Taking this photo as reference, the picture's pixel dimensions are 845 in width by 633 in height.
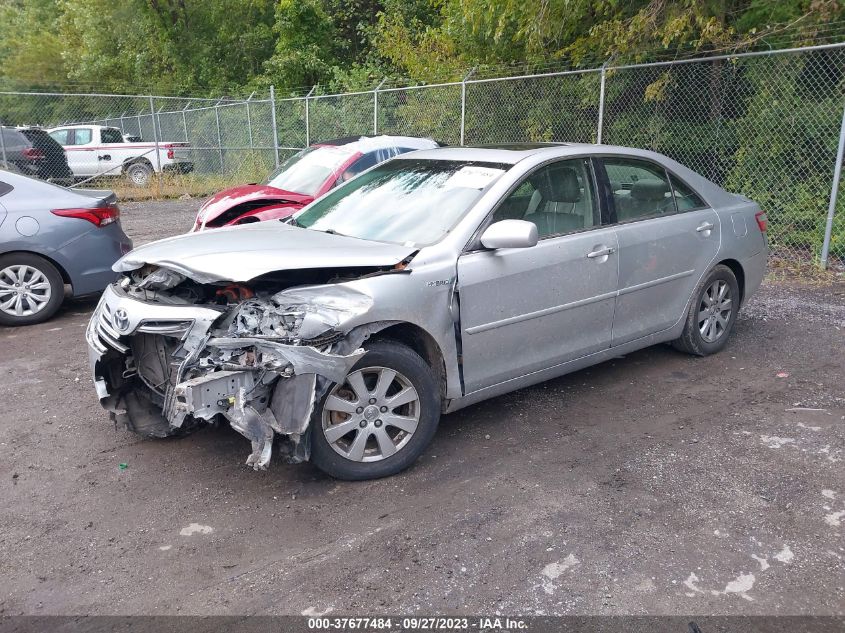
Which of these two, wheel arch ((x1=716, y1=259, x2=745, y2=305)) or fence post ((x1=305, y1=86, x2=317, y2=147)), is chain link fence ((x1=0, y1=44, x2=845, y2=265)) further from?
wheel arch ((x1=716, y1=259, x2=745, y2=305))

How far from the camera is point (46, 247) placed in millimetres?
6484

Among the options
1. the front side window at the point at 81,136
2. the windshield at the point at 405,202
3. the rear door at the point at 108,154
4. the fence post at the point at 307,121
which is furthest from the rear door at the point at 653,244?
the front side window at the point at 81,136

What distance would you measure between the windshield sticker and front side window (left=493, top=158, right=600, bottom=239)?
0.57 feet

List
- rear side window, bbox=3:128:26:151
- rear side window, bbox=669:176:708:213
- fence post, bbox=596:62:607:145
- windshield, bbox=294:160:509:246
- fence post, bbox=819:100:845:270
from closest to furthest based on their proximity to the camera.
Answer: windshield, bbox=294:160:509:246 → rear side window, bbox=669:176:708:213 → fence post, bbox=819:100:845:270 → fence post, bbox=596:62:607:145 → rear side window, bbox=3:128:26:151

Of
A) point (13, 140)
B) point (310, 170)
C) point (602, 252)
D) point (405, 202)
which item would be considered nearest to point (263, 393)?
point (405, 202)

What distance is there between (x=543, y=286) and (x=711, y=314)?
6.57 ft

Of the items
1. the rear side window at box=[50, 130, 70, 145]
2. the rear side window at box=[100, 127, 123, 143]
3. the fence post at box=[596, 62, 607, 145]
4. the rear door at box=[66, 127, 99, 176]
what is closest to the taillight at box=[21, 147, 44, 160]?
the rear door at box=[66, 127, 99, 176]

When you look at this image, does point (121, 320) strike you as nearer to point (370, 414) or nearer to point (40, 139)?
point (370, 414)

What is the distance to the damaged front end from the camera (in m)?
3.33

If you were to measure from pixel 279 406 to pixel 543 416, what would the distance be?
1.88 m

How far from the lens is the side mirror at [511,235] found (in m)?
3.82

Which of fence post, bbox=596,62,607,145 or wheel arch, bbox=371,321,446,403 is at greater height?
fence post, bbox=596,62,607,145

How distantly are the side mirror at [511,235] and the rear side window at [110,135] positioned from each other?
18720mm

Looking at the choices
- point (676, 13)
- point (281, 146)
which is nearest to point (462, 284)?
point (676, 13)
